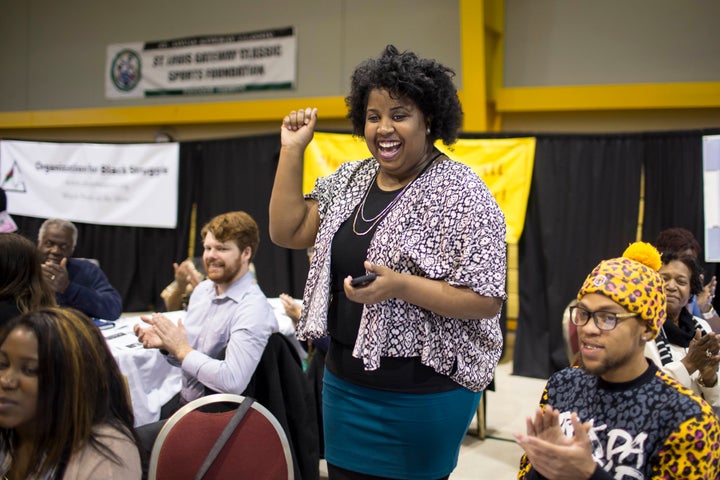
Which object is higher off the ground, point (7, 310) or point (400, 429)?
point (7, 310)

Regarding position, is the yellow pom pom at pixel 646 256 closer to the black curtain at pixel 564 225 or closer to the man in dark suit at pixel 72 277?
the man in dark suit at pixel 72 277

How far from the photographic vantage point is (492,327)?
5.68 feet

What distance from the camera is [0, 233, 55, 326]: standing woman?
2.26m

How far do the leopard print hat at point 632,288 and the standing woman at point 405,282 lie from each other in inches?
8.5

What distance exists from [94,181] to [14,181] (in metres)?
1.10

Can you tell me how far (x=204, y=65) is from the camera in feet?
29.9

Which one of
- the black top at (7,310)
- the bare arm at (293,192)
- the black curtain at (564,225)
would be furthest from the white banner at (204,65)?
the bare arm at (293,192)

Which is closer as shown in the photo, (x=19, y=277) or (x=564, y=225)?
(x=19, y=277)

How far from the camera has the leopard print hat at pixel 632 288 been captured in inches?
62.5

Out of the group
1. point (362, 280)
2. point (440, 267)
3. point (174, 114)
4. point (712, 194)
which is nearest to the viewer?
point (362, 280)

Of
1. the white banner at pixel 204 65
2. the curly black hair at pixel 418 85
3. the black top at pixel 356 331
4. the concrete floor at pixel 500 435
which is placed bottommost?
the concrete floor at pixel 500 435

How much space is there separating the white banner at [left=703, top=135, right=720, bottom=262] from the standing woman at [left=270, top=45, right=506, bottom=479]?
4614 mm

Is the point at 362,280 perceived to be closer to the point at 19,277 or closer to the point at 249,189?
the point at 19,277

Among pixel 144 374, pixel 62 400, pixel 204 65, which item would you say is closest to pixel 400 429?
pixel 62 400
